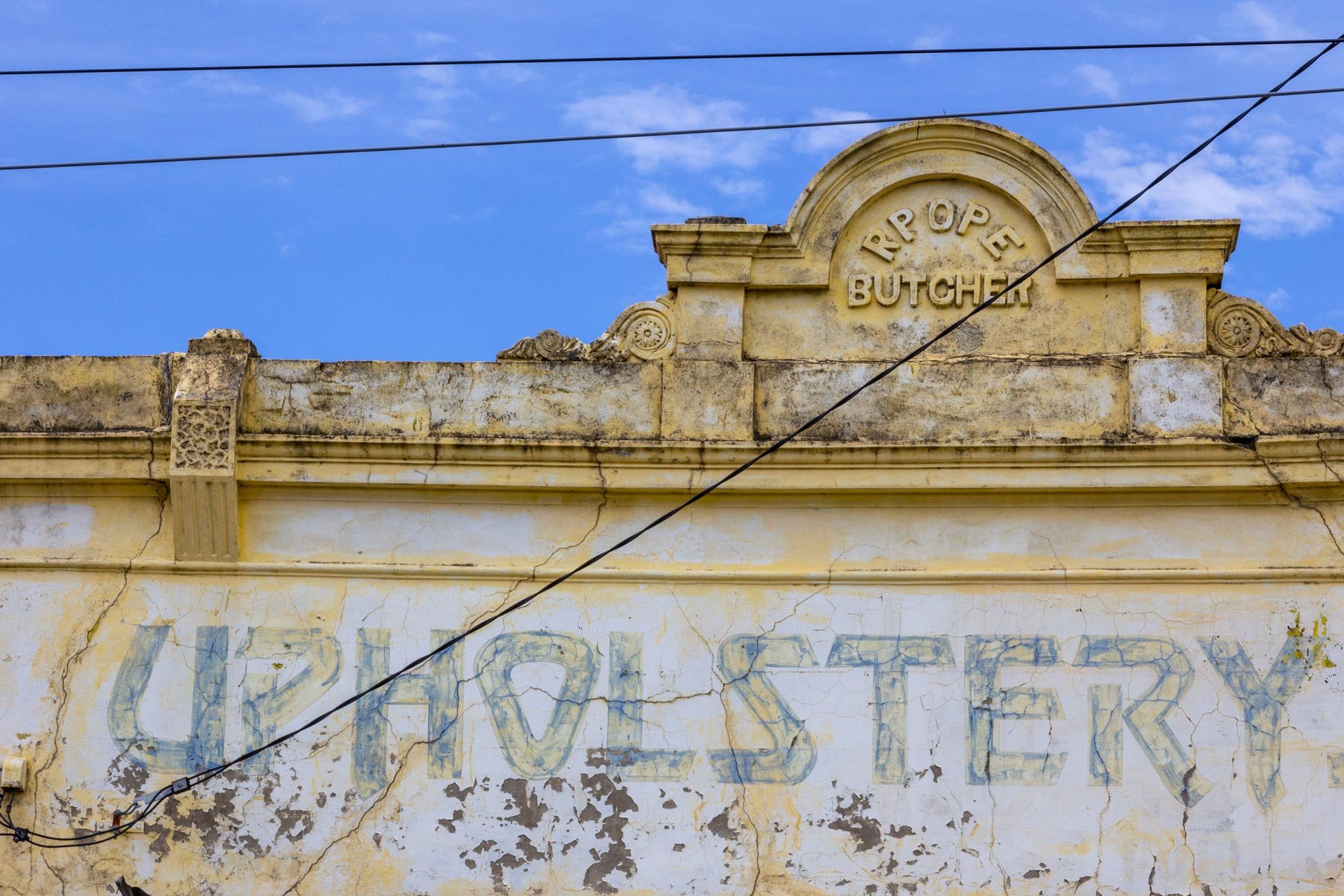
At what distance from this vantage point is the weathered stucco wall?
10305 mm

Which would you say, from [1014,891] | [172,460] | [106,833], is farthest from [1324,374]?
[106,833]

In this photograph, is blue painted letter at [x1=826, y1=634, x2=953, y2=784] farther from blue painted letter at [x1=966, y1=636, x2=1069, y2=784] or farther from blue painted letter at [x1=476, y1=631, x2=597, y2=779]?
blue painted letter at [x1=476, y1=631, x2=597, y2=779]

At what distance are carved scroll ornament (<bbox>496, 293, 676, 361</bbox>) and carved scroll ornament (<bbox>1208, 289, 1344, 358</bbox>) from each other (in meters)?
3.09

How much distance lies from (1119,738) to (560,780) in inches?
120

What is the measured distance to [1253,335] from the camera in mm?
10742

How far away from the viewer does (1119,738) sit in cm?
1033

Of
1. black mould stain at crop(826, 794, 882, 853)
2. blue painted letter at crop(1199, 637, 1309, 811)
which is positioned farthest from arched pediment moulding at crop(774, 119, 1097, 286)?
black mould stain at crop(826, 794, 882, 853)

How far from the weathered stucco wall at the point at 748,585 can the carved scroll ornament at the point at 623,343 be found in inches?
0.9

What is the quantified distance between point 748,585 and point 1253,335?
10.4ft

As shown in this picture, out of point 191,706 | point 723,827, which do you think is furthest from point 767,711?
point 191,706

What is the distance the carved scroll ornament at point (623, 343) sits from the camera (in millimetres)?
10945

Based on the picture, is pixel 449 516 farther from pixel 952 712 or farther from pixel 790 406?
pixel 952 712

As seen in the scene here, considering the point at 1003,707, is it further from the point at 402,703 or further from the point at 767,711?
the point at 402,703

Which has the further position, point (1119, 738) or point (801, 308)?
point (801, 308)
